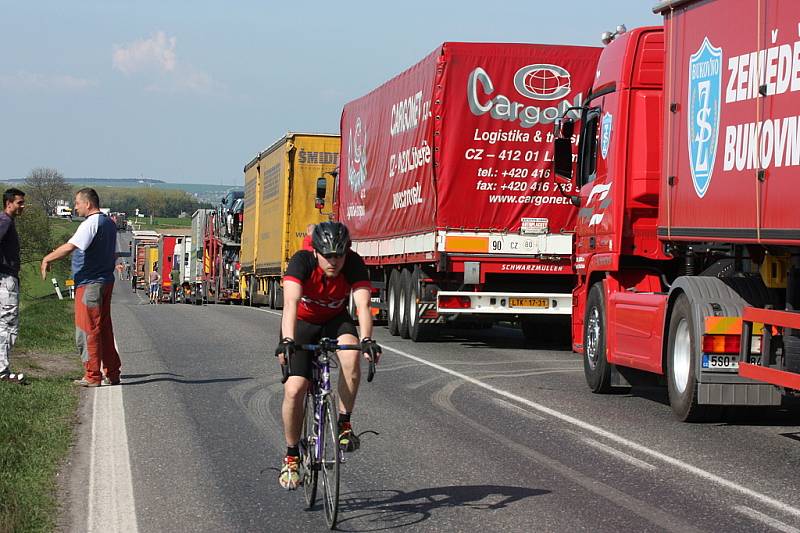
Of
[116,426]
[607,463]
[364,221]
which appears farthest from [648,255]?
[364,221]

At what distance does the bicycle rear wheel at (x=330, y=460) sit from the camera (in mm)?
6547

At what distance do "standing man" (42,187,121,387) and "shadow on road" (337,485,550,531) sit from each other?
598 centimetres

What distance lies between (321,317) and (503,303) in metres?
11.8

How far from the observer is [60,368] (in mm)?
15258

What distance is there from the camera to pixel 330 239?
6828mm

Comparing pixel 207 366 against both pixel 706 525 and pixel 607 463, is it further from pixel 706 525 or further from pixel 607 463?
pixel 706 525

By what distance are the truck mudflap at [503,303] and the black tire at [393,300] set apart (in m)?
2.76

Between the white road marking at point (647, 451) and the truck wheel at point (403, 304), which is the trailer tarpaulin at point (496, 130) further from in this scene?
the white road marking at point (647, 451)

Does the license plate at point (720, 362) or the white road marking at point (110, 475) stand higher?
the license plate at point (720, 362)

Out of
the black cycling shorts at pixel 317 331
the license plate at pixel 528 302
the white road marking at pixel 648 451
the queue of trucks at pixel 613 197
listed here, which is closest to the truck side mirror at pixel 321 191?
the queue of trucks at pixel 613 197

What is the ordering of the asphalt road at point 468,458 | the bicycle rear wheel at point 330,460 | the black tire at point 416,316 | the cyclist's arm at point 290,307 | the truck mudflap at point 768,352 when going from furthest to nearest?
the black tire at point 416,316 < the truck mudflap at point 768,352 < the asphalt road at point 468,458 < the cyclist's arm at point 290,307 < the bicycle rear wheel at point 330,460

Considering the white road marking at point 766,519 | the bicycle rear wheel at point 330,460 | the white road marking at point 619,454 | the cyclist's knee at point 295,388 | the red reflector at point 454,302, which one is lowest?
the white road marking at point 766,519

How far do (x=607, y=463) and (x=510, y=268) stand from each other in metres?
9.98

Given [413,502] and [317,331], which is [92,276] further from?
[413,502]
